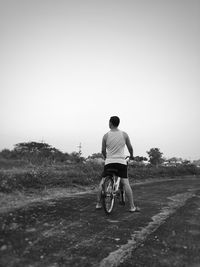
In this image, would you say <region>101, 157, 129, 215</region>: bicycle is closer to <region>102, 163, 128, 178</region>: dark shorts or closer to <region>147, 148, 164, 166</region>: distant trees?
<region>102, 163, 128, 178</region>: dark shorts

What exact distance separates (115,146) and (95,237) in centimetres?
256

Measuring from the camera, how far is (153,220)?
573cm

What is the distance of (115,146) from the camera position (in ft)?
21.1

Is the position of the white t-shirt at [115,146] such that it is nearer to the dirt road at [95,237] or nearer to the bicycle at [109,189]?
the bicycle at [109,189]

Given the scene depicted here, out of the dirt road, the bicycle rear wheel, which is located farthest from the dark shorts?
the dirt road

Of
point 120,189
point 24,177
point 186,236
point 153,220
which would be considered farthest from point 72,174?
point 186,236

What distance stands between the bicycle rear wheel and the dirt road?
0.18 m

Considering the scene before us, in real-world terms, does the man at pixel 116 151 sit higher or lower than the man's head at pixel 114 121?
lower

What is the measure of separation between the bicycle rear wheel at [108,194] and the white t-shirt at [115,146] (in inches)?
18.1

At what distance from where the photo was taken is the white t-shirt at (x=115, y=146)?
6418 mm

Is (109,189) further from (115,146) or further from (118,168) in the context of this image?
(115,146)

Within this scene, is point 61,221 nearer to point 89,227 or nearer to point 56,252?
point 89,227

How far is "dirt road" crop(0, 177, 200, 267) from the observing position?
3.42 metres

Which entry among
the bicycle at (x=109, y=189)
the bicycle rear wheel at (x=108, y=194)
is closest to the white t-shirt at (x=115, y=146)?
the bicycle at (x=109, y=189)
